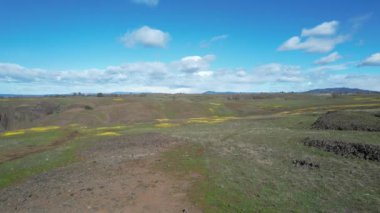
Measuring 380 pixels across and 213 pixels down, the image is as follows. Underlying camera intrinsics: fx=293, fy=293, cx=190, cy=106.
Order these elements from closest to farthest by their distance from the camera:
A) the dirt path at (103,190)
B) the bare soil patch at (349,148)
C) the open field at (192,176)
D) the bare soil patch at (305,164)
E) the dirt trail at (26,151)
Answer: the open field at (192,176)
the dirt path at (103,190)
the bare soil patch at (305,164)
the bare soil patch at (349,148)
the dirt trail at (26,151)

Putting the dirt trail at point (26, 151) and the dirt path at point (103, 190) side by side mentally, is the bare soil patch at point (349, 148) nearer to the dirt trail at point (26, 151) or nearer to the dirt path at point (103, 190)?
the dirt path at point (103, 190)

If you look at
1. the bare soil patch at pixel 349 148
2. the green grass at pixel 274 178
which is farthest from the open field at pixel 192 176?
the bare soil patch at pixel 349 148

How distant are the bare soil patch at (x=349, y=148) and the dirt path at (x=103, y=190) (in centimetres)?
1481

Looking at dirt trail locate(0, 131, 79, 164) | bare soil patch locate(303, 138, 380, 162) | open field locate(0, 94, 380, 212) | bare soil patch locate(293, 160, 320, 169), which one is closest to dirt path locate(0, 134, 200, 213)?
open field locate(0, 94, 380, 212)

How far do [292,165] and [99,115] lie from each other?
62209 mm

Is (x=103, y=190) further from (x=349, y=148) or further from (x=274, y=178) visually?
(x=349, y=148)

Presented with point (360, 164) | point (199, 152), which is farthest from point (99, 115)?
point (360, 164)

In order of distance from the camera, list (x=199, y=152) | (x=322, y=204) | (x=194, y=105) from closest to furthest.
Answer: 1. (x=322, y=204)
2. (x=199, y=152)
3. (x=194, y=105)

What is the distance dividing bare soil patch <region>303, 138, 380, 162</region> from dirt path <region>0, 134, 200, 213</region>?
1481 centimetres

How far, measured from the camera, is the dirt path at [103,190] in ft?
52.5

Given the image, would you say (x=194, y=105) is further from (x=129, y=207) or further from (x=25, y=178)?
(x=129, y=207)

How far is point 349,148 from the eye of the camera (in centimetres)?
2608

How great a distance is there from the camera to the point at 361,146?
25.6 m

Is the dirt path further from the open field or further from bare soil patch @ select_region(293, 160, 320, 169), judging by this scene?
bare soil patch @ select_region(293, 160, 320, 169)
